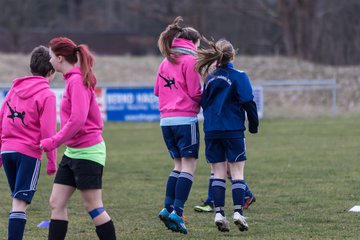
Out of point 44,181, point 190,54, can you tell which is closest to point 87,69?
point 190,54

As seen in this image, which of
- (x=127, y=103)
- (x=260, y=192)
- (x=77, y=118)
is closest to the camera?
(x=77, y=118)

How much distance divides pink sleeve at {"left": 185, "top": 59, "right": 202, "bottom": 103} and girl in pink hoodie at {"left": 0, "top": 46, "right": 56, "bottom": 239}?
168cm

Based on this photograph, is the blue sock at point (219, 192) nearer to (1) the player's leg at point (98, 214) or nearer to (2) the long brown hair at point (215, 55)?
(2) the long brown hair at point (215, 55)

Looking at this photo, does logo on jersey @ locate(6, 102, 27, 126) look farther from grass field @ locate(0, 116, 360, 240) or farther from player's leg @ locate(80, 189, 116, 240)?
grass field @ locate(0, 116, 360, 240)

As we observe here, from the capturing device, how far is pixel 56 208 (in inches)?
252

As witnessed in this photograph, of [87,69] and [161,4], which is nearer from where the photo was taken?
[87,69]

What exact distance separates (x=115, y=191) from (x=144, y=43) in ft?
149

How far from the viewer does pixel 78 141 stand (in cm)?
626

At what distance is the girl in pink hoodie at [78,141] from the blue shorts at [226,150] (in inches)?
66.8

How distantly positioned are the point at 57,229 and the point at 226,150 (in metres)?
2.00

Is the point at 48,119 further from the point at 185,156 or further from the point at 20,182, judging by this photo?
the point at 185,156

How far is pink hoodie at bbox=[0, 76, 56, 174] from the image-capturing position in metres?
6.48

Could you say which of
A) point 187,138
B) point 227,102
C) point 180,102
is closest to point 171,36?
point 180,102

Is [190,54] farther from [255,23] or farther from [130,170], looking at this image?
[255,23]
